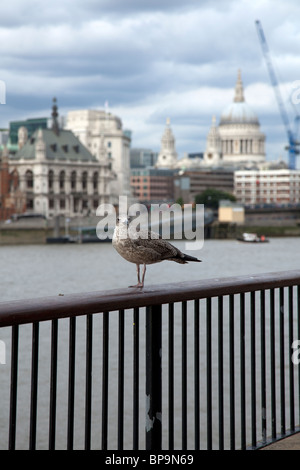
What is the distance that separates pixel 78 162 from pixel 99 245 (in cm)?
3496

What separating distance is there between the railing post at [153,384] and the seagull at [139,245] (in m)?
0.19

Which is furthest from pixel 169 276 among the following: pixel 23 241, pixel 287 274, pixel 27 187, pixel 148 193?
pixel 148 193

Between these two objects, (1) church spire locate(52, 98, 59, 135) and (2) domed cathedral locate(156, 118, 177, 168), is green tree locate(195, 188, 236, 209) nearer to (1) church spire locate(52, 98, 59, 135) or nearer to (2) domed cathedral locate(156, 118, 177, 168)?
(1) church spire locate(52, 98, 59, 135)

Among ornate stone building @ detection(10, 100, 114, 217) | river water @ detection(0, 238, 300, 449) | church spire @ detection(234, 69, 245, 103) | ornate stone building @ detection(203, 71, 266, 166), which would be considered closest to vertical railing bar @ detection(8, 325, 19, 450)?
river water @ detection(0, 238, 300, 449)

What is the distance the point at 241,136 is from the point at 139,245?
143 meters

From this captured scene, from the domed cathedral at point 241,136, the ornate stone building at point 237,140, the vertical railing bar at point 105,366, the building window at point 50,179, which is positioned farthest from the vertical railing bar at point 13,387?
the domed cathedral at point 241,136

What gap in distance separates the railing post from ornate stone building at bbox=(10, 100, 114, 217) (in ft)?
291

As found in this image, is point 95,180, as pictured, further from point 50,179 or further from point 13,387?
point 13,387

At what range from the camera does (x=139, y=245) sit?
2371 millimetres

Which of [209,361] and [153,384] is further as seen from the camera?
[209,361]

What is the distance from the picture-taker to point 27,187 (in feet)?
310

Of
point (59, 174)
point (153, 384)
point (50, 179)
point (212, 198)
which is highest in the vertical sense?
point (59, 174)

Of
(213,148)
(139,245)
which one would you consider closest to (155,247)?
(139,245)
